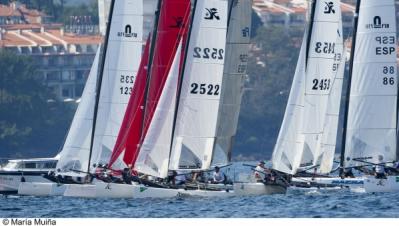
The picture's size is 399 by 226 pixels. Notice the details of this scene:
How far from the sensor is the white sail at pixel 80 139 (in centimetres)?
5950

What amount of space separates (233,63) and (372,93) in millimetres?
5124

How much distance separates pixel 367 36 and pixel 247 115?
278ft

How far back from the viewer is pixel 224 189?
5503 cm

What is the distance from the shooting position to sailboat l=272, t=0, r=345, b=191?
58906 mm

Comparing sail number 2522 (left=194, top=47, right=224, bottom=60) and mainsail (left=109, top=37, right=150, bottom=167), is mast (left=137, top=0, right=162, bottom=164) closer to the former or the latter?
mainsail (left=109, top=37, right=150, bottom=167)

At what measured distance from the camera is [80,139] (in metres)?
60.1

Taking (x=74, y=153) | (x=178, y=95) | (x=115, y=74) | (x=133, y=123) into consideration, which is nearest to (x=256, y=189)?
(x=178, y=95)

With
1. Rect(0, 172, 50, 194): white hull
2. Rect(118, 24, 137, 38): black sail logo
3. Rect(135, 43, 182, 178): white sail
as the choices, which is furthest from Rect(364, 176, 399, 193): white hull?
Rect(0, 172, 50, 194): white hull

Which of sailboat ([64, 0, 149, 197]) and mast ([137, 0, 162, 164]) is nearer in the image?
mast ([137, 0, 162, 164])

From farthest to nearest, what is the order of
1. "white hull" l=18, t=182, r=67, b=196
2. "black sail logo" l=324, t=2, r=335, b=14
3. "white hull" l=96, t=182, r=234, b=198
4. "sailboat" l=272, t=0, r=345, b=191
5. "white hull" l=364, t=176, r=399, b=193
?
1. "black sail logo" l=324, t=2, r=335, b=14
2. "sailboat" l=272, t=0, r=345, b=191
3. "white hull" l=18, t=182, r=67, b=196
4. "white hull" l=364, t=176, r=399, b=193
5. "white hull" l=96, t=182, r=234, b=198

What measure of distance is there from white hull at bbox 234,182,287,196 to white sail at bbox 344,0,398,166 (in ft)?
11.7

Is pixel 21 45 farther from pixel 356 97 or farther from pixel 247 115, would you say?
pixel 356 97

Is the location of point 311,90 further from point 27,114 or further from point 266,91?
point 266,91

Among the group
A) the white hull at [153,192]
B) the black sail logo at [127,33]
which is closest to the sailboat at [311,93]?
the white hull at [153,192]
